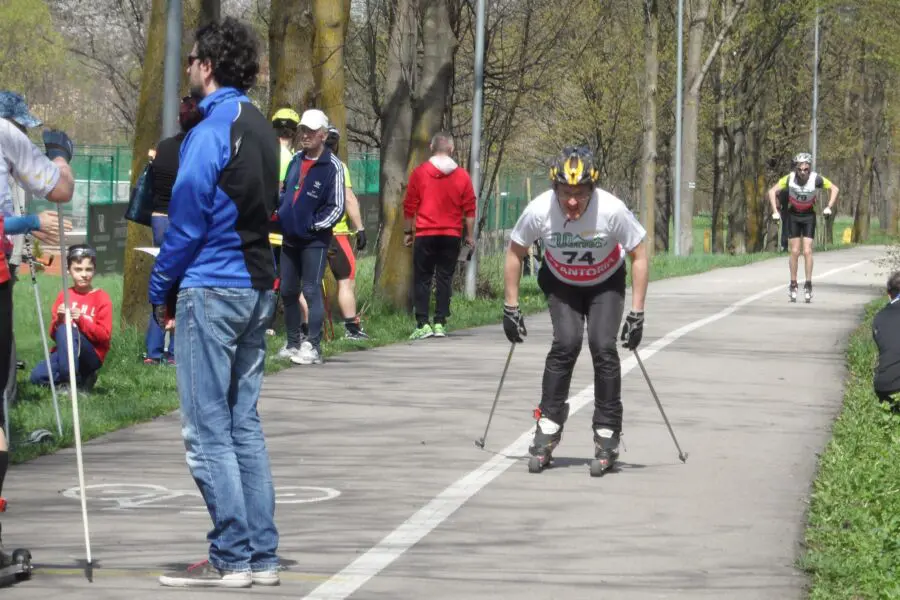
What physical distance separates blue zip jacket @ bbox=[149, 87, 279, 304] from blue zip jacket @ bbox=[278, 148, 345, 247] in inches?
289

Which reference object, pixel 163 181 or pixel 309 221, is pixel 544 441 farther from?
pixel 309 221

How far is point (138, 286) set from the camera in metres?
15.3

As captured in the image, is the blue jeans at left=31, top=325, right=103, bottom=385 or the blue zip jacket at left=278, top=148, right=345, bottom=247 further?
the blue zip jacket at left=278, top=148, right=345, bottom=247

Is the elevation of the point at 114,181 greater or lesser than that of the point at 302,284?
greater

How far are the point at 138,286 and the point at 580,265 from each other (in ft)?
24.1

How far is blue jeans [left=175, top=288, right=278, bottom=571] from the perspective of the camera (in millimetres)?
6070

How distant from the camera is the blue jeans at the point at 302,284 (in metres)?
13.7

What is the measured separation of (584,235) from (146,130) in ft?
24.7

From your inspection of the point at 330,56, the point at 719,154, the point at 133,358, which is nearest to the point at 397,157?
the point at 330,56

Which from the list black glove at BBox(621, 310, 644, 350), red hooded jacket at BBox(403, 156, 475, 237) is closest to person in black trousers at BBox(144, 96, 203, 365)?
black glove at BBox(621, 310, 644, 350)

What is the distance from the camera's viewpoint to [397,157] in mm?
21188

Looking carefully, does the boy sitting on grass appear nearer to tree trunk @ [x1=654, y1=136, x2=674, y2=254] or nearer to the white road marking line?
the white road marking line

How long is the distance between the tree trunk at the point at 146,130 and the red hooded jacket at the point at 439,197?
2551 millimetres

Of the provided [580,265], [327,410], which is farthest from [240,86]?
[327,410]
